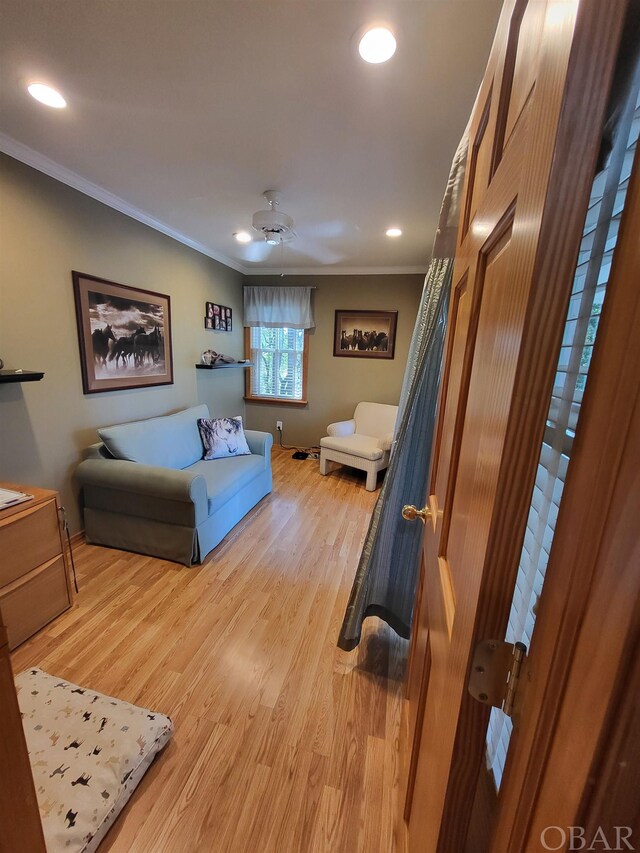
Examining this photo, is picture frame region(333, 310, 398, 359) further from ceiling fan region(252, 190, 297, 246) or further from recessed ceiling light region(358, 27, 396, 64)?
recessed ceiling light region(358, 27, 396, 64)

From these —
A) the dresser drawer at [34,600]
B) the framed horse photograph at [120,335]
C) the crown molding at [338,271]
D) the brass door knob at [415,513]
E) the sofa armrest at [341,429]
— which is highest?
the crown molding at [338,271]

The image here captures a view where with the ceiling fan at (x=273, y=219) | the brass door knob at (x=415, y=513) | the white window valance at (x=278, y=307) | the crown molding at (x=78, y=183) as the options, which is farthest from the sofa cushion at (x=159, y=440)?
the brass door knob at (x=415, y=513)

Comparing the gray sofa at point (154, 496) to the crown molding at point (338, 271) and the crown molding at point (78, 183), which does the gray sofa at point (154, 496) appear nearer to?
the crown molding at point (78, 183)

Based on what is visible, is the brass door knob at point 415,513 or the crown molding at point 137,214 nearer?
the brass door knob at point 415,513

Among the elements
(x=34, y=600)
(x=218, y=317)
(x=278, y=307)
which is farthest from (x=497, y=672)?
(x=278, y=307)

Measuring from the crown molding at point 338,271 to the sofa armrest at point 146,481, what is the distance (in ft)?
10.3

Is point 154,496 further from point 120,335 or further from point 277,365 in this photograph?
point 277,365

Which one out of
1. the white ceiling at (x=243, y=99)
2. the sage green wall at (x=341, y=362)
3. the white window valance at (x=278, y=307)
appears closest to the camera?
the white ceiling at (x=243, y=99)

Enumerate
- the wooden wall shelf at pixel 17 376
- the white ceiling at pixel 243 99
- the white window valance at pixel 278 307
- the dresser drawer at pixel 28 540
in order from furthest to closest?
the white window valance at pixel 278 307 → the wooden wall shelf at pixel 17 376 → the dresser drawer at pixel 28 540 → the white ceiling at pixel 243 99

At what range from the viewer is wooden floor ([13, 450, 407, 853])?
3.55 feet

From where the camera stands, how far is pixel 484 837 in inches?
22.3

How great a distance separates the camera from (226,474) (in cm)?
270

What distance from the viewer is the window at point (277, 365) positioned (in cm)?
466

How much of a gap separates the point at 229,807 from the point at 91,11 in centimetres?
262
